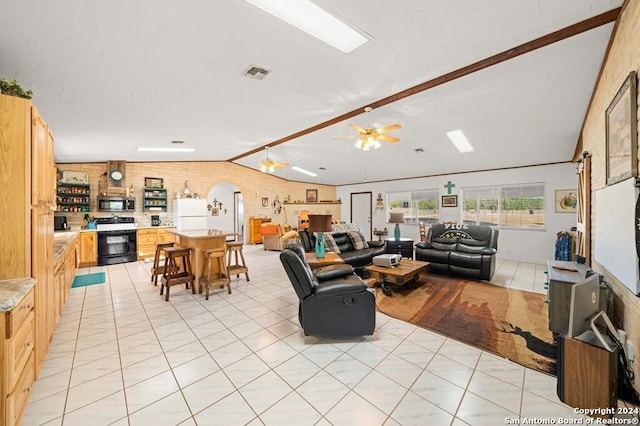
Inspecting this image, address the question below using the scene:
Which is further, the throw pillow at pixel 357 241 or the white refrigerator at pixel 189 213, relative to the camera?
the white refrigerator at pixel 189 213

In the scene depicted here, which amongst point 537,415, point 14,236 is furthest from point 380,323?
point 14,236

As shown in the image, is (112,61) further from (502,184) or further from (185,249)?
(502,184)

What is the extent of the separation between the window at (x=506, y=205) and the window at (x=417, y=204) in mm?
837

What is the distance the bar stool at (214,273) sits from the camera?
4080mm

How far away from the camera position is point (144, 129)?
438cm

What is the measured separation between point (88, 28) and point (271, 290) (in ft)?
11.9

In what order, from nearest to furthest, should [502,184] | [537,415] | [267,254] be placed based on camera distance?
[537,415] < [502,184] < [267,254]

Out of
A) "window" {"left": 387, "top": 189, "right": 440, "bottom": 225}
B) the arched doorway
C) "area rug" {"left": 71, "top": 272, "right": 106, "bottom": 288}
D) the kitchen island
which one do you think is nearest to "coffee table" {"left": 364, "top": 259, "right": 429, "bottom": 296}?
the kitchen island

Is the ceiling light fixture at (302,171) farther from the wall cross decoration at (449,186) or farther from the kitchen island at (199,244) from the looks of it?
the kitchen island at (199,244)

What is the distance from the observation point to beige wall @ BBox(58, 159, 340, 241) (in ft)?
21.9

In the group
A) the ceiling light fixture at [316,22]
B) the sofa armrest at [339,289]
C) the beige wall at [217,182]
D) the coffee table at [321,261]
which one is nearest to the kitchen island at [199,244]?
the coffee table at [321,261]

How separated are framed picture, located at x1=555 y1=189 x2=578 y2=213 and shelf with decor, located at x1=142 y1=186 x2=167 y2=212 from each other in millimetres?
9673

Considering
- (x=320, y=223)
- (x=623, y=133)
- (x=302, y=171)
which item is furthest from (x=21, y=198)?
(x=302, y=171)

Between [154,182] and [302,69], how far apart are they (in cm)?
636
